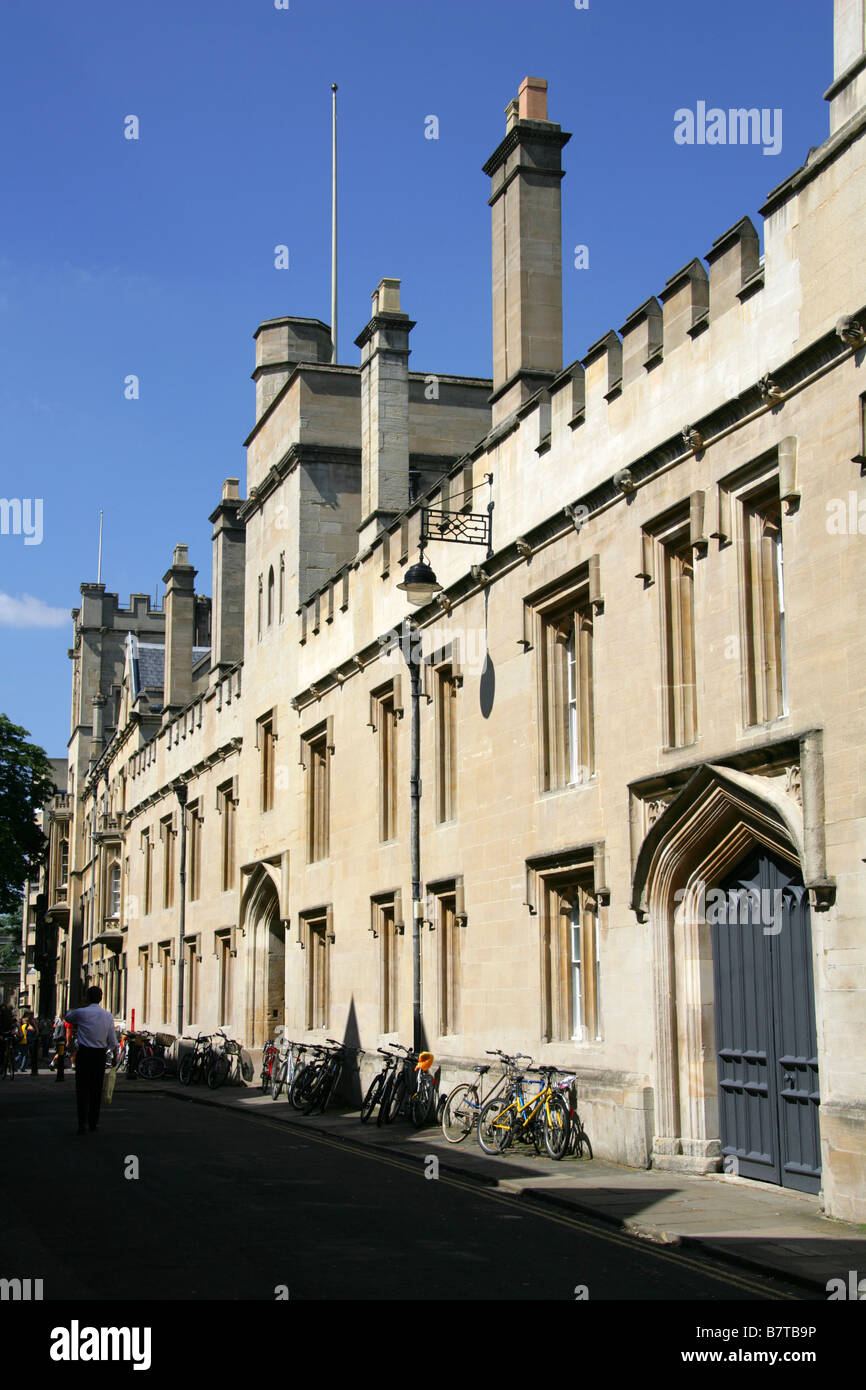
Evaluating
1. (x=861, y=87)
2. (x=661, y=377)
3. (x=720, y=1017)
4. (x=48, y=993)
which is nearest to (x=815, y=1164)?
(x=720, y=1017)

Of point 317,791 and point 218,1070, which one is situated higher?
point 317,791

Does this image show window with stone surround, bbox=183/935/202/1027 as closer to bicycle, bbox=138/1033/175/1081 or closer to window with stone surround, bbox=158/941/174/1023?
bicycle, bbox=138/1033/175/1081

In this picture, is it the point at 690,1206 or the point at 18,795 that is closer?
the point at 690,1206

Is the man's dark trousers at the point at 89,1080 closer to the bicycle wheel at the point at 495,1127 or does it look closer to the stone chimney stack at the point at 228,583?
the bicycle wheel at the point at 495,1127

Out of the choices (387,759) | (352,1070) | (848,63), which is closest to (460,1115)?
(352,1070)

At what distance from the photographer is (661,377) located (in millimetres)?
14258

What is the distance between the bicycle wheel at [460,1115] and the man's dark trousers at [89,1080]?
3857 millimetres

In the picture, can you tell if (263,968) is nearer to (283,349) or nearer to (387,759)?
(387,759)

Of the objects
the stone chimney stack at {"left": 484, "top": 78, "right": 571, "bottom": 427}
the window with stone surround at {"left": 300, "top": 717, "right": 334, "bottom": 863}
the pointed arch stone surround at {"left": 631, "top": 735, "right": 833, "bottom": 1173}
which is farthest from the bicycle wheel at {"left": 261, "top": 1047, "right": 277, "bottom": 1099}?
the pointed arch stone surround at {"left": 631, "top": 735, "right": 833, "bottom": 1173}

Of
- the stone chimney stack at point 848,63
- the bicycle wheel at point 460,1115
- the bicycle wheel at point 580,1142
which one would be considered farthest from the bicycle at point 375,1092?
Result: the stone chimney stack at point 848,63

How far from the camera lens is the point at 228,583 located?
117 ft

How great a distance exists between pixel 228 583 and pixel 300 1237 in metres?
26.9

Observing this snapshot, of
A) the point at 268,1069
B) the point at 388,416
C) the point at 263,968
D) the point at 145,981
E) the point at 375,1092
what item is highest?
the point at 388,416

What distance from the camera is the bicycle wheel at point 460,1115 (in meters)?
16.8
